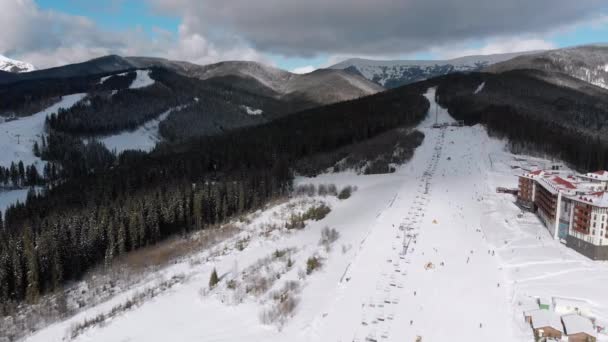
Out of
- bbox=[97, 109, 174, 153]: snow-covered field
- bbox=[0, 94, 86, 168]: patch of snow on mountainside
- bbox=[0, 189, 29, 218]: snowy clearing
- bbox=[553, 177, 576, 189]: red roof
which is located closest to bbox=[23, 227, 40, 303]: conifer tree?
bbox=[553, 177, 576, 189]: red roof

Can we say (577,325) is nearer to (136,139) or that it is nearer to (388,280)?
(388,280)

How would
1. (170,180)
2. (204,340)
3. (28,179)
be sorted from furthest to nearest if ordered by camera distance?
(28,179)
(170,180)
(204,340)

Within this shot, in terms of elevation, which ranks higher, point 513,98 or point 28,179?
point 513,98

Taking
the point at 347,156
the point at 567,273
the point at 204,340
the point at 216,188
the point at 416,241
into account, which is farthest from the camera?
the point at 347,156

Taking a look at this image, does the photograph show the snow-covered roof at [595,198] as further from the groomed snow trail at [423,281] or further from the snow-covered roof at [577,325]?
the snow-covered roof at [577,325]

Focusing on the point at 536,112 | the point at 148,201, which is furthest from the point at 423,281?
the point at 536,112

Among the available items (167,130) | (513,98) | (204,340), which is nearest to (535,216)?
(204,340)

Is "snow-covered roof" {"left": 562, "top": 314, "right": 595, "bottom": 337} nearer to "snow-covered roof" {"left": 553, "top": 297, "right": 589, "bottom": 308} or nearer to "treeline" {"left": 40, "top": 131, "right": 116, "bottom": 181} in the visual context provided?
"snow-covered roof" {"left": 553, "top": 297, "right": 589, "bottom": 308}

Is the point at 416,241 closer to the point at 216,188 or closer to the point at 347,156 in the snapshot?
the point at 216,188
